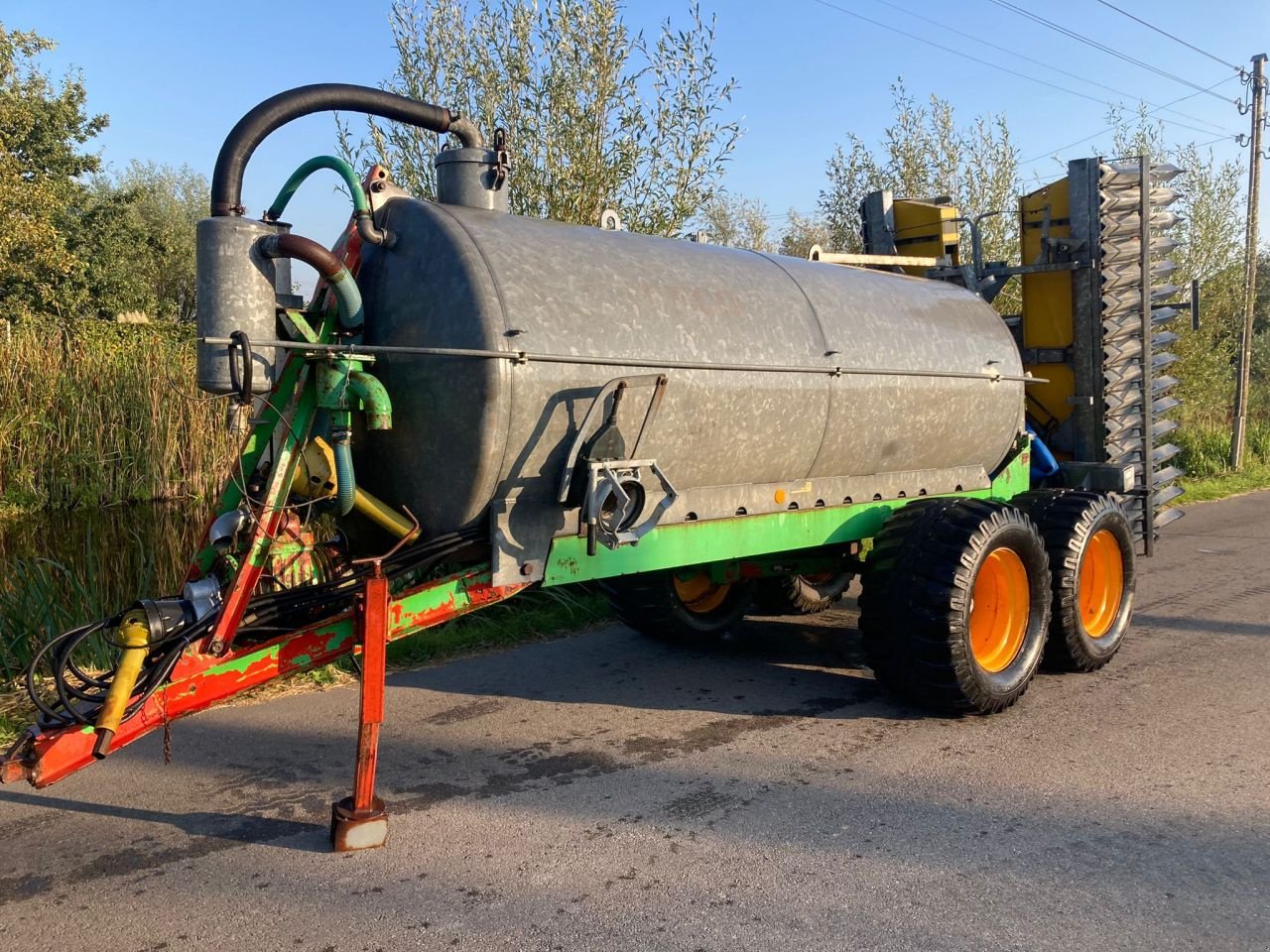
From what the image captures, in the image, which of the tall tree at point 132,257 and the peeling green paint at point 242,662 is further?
the tall tree at point 132,257

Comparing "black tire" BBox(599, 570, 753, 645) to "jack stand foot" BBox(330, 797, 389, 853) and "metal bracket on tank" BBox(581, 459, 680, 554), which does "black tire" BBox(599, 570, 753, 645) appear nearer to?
"metal bracket on tank" BBox(581, 459, 680, 554)

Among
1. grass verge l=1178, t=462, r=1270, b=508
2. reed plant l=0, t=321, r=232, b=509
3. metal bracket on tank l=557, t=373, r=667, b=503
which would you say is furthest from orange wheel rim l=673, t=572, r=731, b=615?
grass verge l=1178, t=462, r=1270, b=508

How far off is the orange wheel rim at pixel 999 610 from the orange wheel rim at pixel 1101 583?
962mm

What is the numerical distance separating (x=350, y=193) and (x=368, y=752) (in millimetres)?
2086

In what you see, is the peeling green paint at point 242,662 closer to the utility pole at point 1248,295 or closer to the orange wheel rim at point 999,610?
the orange wheel rim at point 999,610

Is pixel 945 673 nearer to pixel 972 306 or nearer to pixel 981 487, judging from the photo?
pixel 981 487

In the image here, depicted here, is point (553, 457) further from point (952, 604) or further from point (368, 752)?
point (952, 604)

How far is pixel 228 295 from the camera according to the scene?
12.1 ft

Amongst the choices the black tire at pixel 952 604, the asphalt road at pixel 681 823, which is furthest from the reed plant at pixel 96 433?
the black tire at pixel 952 604

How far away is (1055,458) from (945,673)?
3.68 m

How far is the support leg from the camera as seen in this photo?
11.7ft

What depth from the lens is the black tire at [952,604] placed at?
4871 millimetres

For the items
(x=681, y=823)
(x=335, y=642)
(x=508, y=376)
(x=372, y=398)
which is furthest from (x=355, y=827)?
(x=508, y=376)

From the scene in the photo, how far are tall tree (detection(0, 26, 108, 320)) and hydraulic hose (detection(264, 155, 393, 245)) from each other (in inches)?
717
